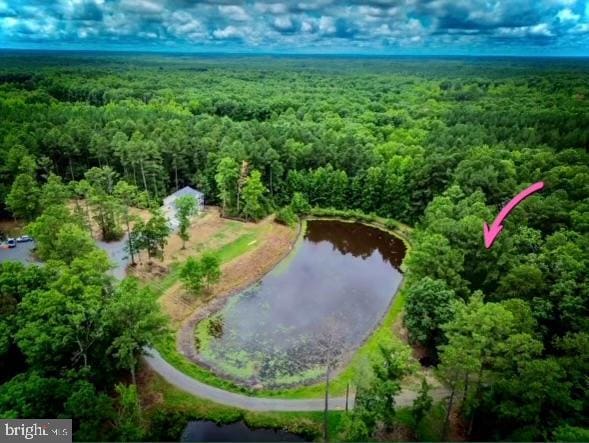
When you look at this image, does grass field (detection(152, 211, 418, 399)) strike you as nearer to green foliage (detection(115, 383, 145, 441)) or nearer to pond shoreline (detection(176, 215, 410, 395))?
pond shoreline (detection(176, 215, 410, 395))

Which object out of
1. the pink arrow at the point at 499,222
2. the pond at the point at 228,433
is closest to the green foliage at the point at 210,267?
the pond at the point at 228,433

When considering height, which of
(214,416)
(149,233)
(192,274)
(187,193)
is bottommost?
(214,416)

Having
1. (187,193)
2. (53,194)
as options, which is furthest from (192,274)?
(187,193)

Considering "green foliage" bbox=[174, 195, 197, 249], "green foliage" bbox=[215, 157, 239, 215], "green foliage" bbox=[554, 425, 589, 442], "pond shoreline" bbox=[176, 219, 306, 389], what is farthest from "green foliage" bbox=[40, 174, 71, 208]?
"green foliage" bbox=[554, 425, 589, 442]

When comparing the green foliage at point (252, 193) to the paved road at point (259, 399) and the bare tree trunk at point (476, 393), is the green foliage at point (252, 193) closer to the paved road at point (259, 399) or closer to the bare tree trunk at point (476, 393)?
the paved road at point (259, 399)

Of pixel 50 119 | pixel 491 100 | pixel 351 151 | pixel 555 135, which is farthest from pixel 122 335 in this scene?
pixel 491 100

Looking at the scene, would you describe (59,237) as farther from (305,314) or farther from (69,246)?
(305,314)

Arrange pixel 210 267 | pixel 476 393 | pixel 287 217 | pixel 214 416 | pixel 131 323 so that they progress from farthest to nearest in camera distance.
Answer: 1. pixel 287 217
2. pixel 210 267
3. pixel 214 416
4. pixel 131 323
5. pixel 476 393

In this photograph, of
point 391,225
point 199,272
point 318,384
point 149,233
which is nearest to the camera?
point 318,384

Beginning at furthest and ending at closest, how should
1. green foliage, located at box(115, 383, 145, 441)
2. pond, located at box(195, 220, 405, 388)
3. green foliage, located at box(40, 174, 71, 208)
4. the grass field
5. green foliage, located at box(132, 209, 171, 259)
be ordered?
1. green foliage, located at box(40, 174, 71, 208)
2. green foliage, located at box(132, 209, 171, 259)
3. pond, located at box(195, 220, 405, 388)
4. the grass field
5. green foliage, located at box(115, 383, 145, 441)
